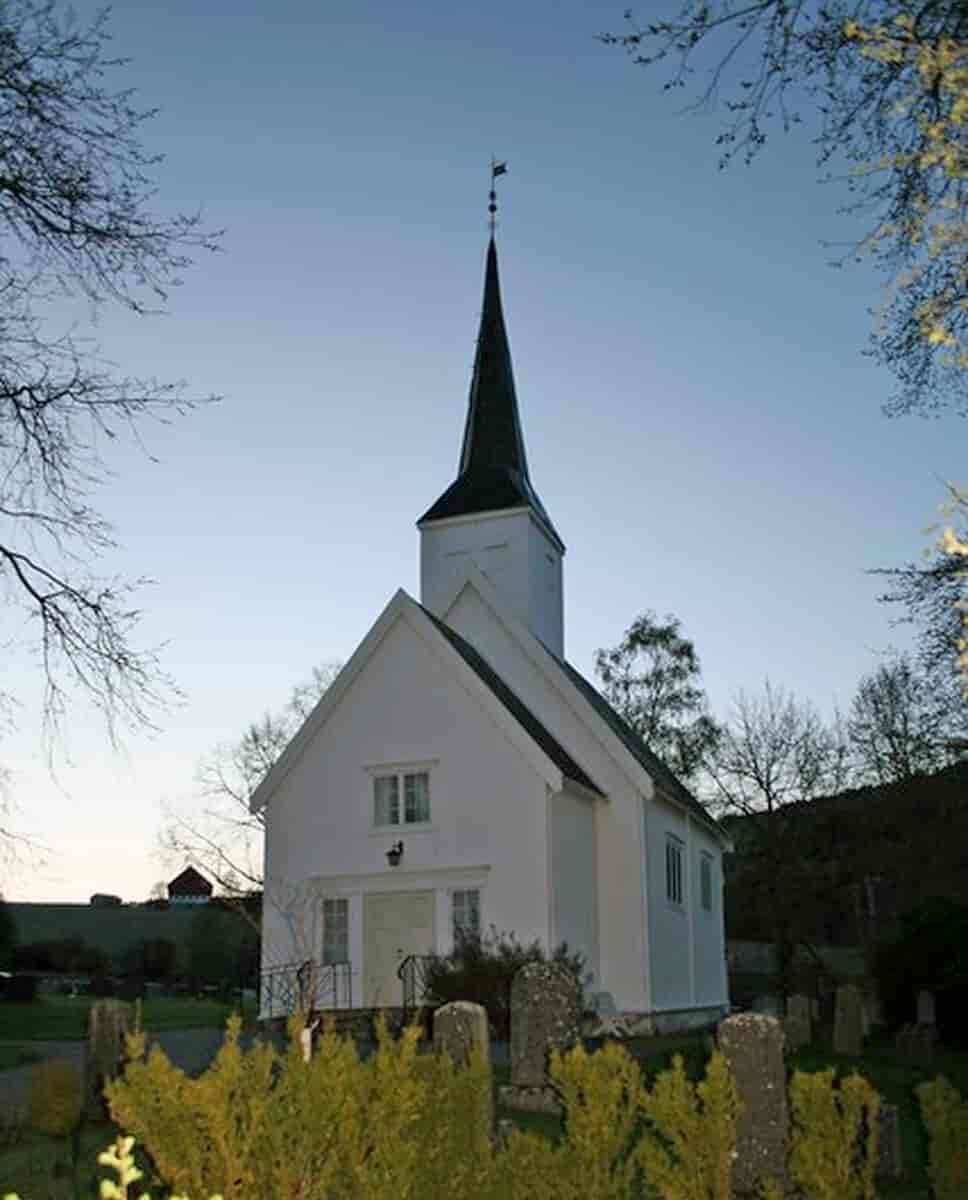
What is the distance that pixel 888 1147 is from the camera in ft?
37.2

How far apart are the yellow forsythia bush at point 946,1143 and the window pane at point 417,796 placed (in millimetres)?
16262

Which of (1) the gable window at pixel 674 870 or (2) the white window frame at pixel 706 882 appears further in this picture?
(2) the white window frame at pixel 706 882

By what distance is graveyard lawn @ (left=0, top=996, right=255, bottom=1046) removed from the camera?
85.6 ft

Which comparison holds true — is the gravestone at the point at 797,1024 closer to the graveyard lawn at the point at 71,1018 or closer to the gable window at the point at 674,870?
the gable window at the point at 674,870

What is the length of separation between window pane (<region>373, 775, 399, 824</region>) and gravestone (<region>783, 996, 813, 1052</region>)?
7682 mm

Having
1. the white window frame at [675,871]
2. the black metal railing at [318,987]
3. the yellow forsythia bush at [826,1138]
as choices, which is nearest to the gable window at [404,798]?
the black metal railing at [318,987]

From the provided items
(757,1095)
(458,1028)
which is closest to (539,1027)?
(458,1028)

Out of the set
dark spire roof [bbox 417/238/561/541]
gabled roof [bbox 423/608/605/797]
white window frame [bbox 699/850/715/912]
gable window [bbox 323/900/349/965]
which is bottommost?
gable window [bbox 323/900/349/965]

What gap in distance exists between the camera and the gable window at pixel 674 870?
2567cm

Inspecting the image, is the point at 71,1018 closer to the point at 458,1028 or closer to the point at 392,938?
the point at 392,938

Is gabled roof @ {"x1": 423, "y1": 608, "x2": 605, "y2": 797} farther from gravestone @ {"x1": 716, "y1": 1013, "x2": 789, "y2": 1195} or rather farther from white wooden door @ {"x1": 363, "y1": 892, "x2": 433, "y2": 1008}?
gravestone @ {"x1": 716, "y1": 1013, "x2": 789, "y2": 1195}

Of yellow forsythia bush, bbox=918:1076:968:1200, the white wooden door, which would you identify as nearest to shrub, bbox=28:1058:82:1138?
yellow forsythia bush, bbox=918:1076:968:1200

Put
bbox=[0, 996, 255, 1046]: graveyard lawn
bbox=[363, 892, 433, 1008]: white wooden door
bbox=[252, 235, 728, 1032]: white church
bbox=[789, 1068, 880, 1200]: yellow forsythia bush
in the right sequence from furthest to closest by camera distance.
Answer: bbox=[0, 996, 255, 1046]: graveyard lawn → bbox=[363, 892, 433, 1008]: white wooden door → bbox=[252, 235, 728, 1032]: white church → bbox=[789, 1068, 880, 1200]: yellow forsythia bush

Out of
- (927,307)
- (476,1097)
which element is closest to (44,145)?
(927,307)
